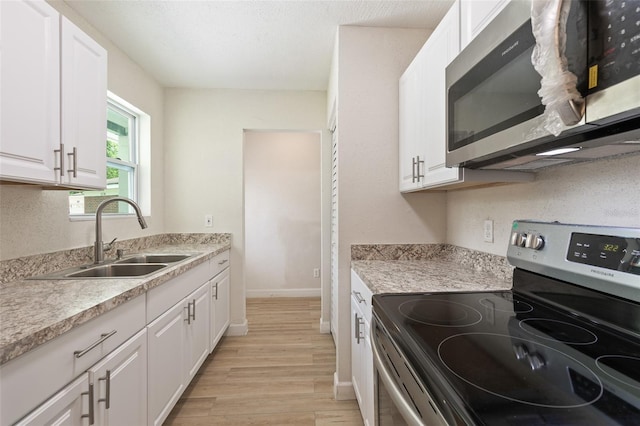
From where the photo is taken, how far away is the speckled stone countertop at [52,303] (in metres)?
0.76

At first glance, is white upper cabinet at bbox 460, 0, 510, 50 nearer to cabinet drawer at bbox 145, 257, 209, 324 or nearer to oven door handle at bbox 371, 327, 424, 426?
oven door handle at bbox 371, 327, 424, 426

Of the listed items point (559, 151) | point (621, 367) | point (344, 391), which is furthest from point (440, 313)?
point (344, 391)

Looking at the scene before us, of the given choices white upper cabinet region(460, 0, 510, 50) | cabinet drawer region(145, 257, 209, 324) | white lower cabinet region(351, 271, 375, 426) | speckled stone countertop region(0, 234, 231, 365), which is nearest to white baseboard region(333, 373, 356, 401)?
white lower cabinet region(351, 271, 375, 426)

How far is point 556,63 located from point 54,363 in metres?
1.47

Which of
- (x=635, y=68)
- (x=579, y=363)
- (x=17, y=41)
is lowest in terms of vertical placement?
(x=579, y=363)

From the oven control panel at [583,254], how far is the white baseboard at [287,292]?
3.18m

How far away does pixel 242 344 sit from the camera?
264cm

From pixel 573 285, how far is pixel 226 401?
196cm

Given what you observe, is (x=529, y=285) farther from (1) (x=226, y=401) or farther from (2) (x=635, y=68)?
(1) (x=226, y=401)

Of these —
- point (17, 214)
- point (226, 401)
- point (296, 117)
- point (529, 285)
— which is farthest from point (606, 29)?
point (296, 117)

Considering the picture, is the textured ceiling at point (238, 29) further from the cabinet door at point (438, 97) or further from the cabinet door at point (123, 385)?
the cabinet door at point (123, 385)

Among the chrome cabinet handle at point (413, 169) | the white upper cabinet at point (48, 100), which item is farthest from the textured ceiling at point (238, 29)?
the chrome cabinet handle at point (413, 169)

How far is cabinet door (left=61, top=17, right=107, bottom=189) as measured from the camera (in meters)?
1.29

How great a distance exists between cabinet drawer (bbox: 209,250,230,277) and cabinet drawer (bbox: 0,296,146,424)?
117 cm
